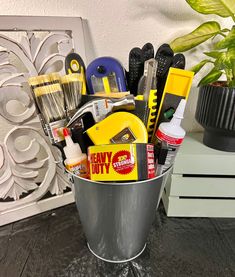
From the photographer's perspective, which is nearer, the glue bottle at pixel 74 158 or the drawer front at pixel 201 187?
the glue bottle at pixel 74 158

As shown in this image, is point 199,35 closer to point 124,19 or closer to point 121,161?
point 124,19

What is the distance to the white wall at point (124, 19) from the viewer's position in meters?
0.48

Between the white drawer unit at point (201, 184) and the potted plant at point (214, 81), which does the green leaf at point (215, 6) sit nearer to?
the potted plant at point (214, 81)

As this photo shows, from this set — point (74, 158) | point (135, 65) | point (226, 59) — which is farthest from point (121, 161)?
point (226, 59)

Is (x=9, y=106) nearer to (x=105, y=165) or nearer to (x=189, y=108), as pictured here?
(x=105, y=165)

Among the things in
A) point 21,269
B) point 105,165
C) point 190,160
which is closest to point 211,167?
point 190,160

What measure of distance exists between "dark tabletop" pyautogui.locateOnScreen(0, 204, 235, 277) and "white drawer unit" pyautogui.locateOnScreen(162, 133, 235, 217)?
25 mm

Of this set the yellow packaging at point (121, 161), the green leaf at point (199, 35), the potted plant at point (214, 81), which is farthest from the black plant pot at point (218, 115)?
the yellow packaging at point (121, 161)

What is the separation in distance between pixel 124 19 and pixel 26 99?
300 mm

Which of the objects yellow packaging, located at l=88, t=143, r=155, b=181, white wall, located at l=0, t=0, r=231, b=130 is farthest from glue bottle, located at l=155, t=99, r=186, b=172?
white wall, located at l=0, t=0, r=231, b=130

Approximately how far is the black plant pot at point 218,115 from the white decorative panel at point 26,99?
0.30 metres

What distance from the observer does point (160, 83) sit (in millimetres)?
375

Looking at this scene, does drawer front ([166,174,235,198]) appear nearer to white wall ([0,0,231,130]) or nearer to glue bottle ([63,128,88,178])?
glue bottle ([63,128,88,178])

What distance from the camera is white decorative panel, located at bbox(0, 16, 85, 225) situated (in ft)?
1.40
